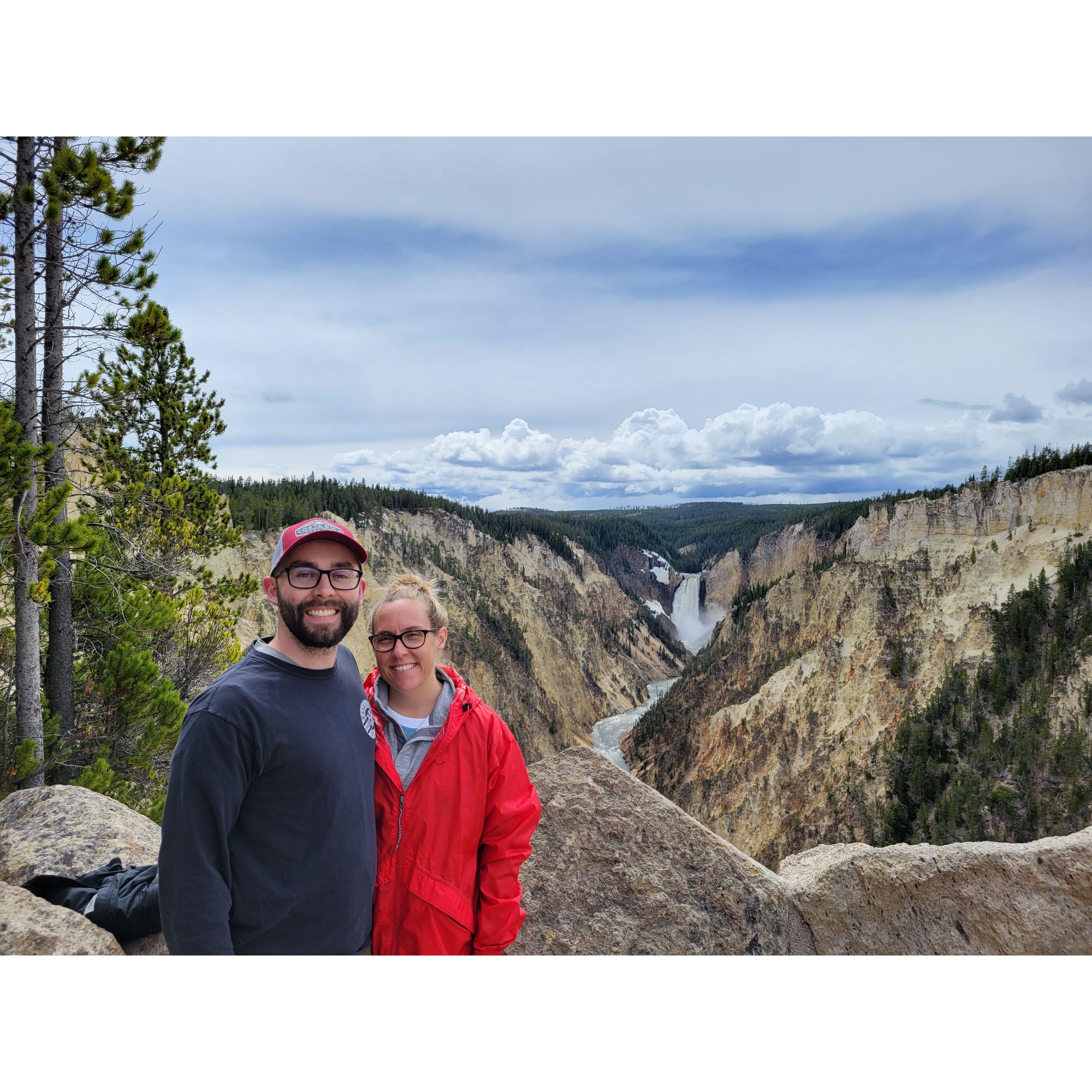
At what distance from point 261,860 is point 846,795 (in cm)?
2258

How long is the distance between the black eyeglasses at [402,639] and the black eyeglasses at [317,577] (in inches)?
9.0

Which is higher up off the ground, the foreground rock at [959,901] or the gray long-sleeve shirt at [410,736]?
the gray long-sleeve shirt at [410,736]

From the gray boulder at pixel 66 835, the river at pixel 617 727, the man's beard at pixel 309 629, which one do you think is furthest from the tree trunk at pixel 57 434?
the river at pixel 617 727

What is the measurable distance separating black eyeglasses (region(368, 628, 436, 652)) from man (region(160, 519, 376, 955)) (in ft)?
0.49

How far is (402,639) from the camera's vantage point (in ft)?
8.11

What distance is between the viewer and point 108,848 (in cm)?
357

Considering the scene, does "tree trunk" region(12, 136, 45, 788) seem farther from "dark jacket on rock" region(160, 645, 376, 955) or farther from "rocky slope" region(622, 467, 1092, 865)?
"rocky slope" region(622, 467, 1092, 865)

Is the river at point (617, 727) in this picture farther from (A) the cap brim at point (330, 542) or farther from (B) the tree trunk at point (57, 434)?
(A) the cap brim at point (330, 542)

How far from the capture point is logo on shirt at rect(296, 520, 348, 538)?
228cm

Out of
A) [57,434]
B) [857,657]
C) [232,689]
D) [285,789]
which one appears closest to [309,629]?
[232,689]

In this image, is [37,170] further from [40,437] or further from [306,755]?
[306,755]

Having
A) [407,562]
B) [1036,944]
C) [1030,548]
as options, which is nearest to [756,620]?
[1030,548]

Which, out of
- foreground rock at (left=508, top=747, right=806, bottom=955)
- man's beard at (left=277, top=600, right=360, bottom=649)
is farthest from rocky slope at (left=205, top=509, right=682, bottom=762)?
man's beard at (left=277, top=600, right=360, bottom=649)

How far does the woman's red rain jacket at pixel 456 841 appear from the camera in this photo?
2.39 meters
